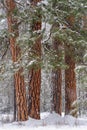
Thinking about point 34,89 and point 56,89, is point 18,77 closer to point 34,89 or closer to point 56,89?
point 34,89

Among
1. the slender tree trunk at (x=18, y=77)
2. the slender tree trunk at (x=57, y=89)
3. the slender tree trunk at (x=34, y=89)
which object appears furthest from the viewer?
the slender tree trunk at (x=57, y=89)

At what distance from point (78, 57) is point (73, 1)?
2.11 m

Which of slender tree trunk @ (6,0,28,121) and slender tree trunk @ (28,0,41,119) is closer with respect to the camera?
slender tree trunk @ (6,0,28,121)

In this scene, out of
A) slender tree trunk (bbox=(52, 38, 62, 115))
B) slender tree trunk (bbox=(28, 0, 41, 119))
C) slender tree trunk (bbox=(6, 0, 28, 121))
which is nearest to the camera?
slender tree trunk (bbox=(6, 0, 28, 121))

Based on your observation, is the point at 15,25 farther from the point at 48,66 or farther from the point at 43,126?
the point at 43,126

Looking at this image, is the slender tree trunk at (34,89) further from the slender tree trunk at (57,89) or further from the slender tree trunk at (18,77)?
the slender tree trunk at (57,89)

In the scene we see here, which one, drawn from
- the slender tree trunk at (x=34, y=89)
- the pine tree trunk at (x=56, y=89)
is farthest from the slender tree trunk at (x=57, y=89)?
the slender tree trunk at (x=34, y=89)

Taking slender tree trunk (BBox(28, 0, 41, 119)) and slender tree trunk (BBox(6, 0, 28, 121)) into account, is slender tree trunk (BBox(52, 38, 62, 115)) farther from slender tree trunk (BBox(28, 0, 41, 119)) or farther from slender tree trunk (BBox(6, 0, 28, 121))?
slender tree trunk (BBox(6, 0, 28, 121))

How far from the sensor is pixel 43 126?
10.5m

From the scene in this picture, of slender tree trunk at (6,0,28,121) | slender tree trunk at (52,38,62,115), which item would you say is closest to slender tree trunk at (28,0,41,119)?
slender tree trunk at (6,0,28,121)

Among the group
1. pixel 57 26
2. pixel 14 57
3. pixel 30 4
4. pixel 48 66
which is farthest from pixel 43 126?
pixel 30 4

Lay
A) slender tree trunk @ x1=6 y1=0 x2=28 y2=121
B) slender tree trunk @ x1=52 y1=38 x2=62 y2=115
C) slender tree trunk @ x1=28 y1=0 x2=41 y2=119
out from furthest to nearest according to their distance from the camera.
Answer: slender tree trunk @ x1=52 y1=38 x2=62 y2=115, slender tree trunk @ x1=28 y1=0 x2=41 y2=119, slender tree trunk @ x1=6 y1=0 x2=28 y2=121

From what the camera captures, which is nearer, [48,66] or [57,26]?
[48,66]

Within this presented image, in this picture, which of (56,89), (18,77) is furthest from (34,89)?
(56,89)
